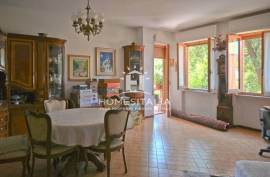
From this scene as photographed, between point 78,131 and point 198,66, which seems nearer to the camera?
point 78,131

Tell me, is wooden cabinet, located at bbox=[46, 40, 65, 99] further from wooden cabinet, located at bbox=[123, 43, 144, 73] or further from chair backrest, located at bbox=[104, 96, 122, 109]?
wooden cabinet, located at bbox=[123, 43, 144, 73]

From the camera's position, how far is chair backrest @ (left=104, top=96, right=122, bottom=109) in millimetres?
5242

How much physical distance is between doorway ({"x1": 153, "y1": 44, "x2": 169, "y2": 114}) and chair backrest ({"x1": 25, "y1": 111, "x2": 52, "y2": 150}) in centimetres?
480

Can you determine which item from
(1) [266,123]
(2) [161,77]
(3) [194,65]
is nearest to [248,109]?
(1) [266,123]

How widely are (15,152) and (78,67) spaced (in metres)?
3.09

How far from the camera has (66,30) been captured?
5277 millimetres

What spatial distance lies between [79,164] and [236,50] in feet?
14.2

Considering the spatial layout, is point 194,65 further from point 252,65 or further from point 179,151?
point 179,151

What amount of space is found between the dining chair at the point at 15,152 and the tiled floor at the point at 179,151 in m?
0.43

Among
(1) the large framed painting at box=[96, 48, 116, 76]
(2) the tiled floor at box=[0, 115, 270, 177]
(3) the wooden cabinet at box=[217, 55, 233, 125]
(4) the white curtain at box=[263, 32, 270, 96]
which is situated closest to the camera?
(2) the tiled floor at box=[0, 115, 270, 177]

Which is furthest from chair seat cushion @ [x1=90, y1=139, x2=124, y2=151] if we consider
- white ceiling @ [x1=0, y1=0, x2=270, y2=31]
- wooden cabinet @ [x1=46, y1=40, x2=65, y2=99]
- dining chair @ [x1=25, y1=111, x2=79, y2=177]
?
white ceiling @ [x1=0, y1=0, x2=270, y2=31]

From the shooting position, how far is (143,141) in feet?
14.6

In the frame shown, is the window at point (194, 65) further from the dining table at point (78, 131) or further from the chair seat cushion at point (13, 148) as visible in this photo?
the chair seat cushion at point (13, 148)

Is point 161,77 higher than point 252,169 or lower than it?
higher
